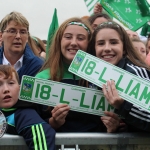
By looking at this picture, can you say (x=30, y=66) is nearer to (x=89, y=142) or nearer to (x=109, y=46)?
(x=109, y=46)

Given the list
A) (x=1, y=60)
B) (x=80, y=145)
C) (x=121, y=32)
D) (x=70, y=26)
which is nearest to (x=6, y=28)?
(x=1, y=60)

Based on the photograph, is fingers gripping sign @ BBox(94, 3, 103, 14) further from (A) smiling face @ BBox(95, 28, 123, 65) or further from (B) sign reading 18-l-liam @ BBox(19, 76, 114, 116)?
(B) sign reading 18-l-liam @ BBox(19, 76, 114, 116)

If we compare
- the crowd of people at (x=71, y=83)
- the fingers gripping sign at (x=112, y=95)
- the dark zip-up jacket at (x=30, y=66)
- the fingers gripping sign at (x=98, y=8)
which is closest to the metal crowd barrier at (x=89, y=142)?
the crowd of people at (x=71, y=83)

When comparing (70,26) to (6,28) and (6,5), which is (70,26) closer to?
(6,28)

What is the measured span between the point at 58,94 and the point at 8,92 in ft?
1.08

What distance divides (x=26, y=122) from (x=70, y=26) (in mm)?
1051

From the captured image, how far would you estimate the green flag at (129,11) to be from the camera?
5.07 m

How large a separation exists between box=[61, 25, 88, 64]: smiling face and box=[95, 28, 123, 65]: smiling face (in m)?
0.18

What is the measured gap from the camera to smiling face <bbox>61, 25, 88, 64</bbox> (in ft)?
10.6

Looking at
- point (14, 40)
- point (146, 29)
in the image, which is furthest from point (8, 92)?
point (146, 29)

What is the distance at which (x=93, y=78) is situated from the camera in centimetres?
260

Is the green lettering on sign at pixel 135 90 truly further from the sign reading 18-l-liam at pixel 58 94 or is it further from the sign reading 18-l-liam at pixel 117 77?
the sign reading 18-l-liam at pixel 58 94

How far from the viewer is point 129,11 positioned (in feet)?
16.8

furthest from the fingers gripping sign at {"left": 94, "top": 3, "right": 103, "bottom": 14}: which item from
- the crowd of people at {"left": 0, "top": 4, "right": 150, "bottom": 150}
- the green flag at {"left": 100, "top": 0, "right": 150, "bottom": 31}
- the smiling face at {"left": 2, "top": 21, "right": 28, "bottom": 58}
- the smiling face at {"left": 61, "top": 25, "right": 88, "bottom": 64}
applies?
the smiling face at {"left": 61, "top": 25, "right": 88, "bottom": 64}
